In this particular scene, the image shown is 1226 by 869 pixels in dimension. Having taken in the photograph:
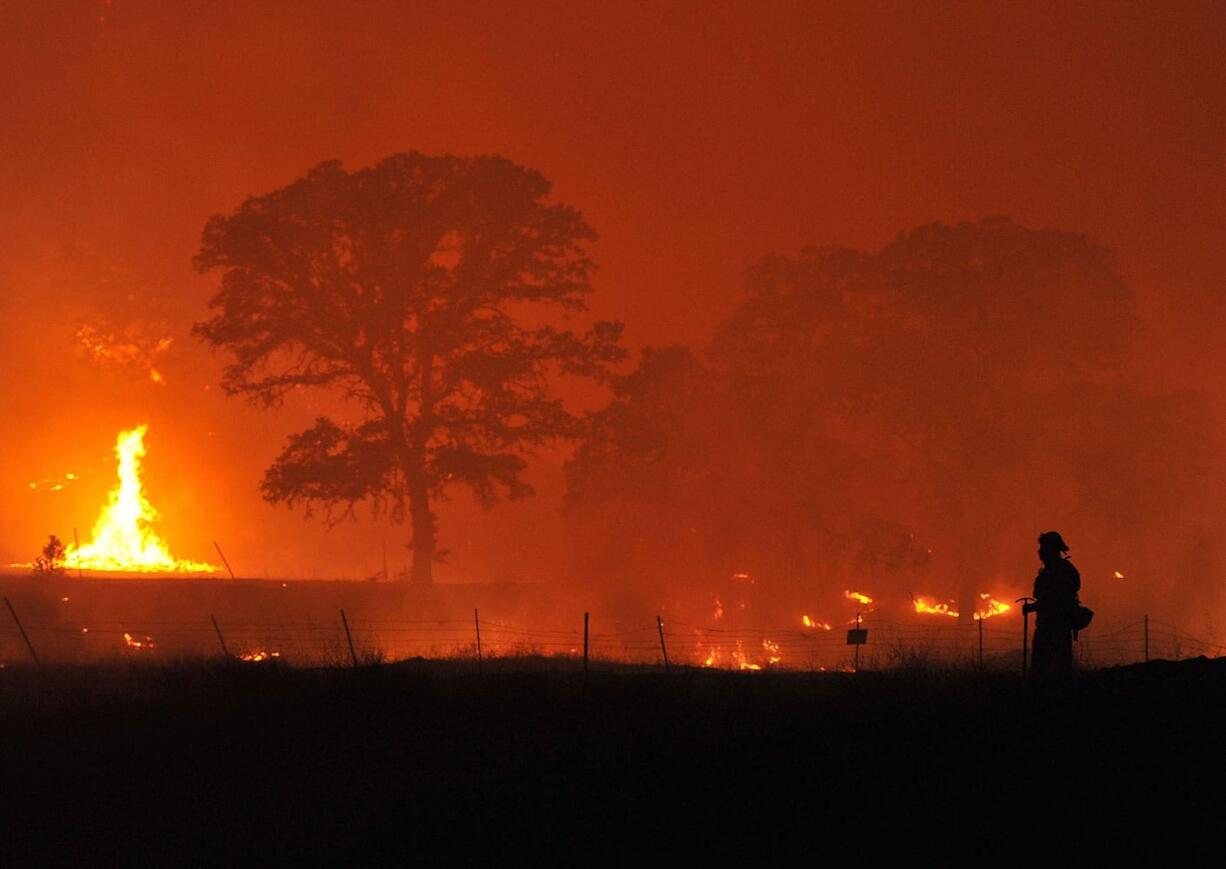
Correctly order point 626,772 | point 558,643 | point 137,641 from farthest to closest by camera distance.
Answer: point 558,643 < point 137,641 < point 626,772

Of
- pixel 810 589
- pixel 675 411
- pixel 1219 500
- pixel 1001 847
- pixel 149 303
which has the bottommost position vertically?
pixel 1001 847

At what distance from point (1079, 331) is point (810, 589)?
10636 millimetres

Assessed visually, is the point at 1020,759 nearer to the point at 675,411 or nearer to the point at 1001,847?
the point at 1001,847

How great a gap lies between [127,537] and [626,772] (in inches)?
1349

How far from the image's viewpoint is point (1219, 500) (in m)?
40.9

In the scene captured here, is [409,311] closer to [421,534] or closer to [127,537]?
[421,534]

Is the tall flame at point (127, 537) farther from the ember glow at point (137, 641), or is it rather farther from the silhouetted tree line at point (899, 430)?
the silhouetted tree line at point (899, 430)

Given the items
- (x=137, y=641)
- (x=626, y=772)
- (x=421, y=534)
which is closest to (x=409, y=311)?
(x=421, y=534)

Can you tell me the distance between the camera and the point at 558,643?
115 ft

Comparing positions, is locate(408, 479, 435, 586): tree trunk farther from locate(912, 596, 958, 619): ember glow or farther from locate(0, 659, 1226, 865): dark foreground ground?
locate(0, 659, 1226, 865): dark foreground ground


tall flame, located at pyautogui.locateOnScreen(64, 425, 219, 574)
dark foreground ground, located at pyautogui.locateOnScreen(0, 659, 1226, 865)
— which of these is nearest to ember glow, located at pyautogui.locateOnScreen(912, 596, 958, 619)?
dark foreground ground, located at pyautogui.locateOnScreen(0, 659, 1226, 865)

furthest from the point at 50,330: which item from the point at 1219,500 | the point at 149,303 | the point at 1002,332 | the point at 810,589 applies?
the point at 1219,500

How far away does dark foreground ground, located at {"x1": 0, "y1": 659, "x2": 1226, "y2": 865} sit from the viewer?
1078cm

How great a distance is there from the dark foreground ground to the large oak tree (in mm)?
17147
